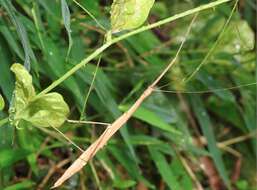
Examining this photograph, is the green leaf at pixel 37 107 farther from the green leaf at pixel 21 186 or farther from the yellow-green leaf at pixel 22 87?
the green leaf at pixel 21 186

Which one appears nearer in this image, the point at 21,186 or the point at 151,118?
the point at 21,186

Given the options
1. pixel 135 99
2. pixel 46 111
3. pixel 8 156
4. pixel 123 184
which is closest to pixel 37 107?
pixel 46 111

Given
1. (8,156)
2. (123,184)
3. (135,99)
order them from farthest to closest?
1. (135,99)
2. (123,184)
3. (8,156)

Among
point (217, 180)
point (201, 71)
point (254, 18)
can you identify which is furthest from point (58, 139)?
point (254, 18)

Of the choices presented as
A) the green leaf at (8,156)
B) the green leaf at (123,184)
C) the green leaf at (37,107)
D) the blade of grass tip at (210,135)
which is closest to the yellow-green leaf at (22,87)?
the green leaf at (37,107)

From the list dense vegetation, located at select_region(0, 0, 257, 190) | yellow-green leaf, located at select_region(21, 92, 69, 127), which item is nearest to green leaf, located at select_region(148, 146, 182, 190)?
dense vegetation, located at select_region(0, 0, 257, 190)

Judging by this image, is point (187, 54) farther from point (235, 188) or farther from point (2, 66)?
point (2, 66)

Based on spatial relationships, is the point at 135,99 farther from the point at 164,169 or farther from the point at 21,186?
the point at 21,186
